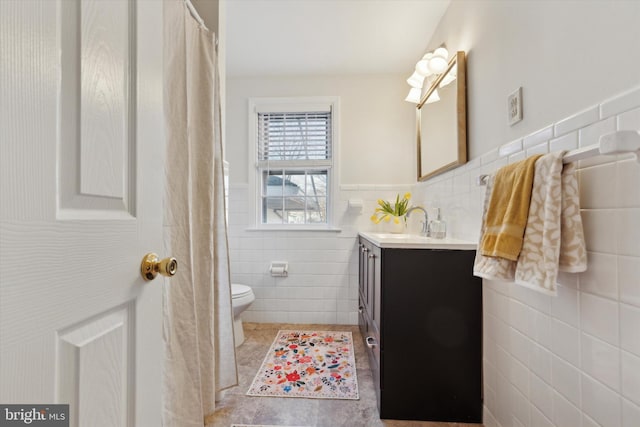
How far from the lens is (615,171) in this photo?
793mm

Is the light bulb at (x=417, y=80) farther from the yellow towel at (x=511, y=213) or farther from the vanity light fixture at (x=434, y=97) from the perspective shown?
the yellow towel at (x=511, y=213)

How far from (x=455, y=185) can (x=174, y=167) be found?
61.2 inches

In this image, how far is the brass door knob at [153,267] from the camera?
666mm

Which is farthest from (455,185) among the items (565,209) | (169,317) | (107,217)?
(107,217)

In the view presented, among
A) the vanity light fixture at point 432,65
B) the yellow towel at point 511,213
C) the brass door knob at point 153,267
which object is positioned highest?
the vanity light fixture at point 432,65

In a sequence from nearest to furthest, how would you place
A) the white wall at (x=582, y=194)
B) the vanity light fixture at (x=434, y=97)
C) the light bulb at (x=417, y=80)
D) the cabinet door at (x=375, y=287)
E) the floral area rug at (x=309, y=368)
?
1. the white wall at (x=582, y=194)
2. the cabinet door at (x=375, y=287)
3. the floral area rug at (x=309, y=368)
4. the vanity light fixture at (x=434, y=97)
5. the light bulb at (x=417, y=80)

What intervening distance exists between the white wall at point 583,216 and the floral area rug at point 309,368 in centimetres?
77

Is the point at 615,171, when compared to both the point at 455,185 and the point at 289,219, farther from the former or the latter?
the point at 289,219

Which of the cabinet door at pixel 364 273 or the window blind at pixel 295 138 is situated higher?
the window blind at pixel 295 138

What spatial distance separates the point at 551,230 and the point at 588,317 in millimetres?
269

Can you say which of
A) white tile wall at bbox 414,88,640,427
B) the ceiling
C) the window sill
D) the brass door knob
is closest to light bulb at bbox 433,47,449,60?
the ceiling

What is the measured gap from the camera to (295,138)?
2.97 metres

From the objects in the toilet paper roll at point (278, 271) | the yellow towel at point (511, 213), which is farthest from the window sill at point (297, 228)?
the yellow towel at point (511, 213)

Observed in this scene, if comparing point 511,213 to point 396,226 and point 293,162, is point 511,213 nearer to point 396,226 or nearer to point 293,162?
point 396,226
